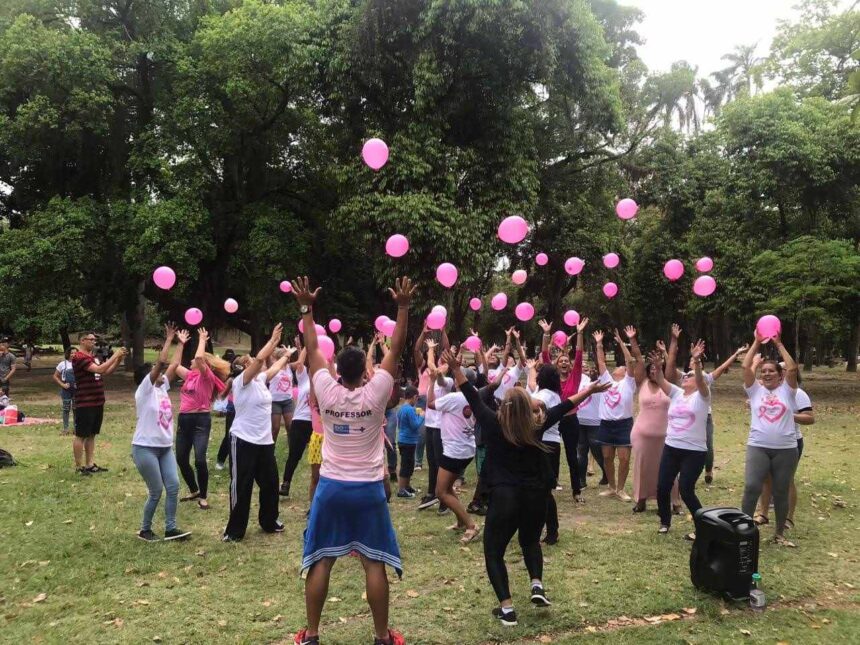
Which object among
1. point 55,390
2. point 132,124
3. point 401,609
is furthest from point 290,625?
point 132,124

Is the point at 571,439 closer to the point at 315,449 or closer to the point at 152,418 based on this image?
the point at 315,449

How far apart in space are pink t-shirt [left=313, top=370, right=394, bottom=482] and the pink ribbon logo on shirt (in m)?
4.11

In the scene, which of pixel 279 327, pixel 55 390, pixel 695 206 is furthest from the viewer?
pixel 695 206

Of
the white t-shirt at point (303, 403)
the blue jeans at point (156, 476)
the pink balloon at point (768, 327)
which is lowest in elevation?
the blue jeans at point (156, 476)

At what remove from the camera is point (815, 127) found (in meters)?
21.9

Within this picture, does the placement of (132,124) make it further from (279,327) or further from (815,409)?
(815,409)

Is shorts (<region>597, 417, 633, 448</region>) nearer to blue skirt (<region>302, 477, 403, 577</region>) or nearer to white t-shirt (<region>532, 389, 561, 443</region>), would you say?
white t-shirt (<region>532, 389, 561, 443</region>)

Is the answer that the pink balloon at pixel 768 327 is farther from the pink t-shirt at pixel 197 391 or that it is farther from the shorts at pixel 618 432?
the pink t-shirt at pixel 197 391

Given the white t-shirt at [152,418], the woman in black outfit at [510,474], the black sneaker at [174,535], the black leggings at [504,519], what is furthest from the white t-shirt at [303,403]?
the black leggings at [504,519]

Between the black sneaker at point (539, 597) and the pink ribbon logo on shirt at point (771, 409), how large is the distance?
9.75ft

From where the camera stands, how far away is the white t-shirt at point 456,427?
6.53 m

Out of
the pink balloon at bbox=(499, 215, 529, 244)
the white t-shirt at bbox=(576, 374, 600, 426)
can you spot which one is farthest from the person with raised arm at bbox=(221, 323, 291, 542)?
the white t-shirt at bbox=(576, 374, 600, 426)

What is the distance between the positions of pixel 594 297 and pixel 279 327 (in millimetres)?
34656

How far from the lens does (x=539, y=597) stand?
4.57m
